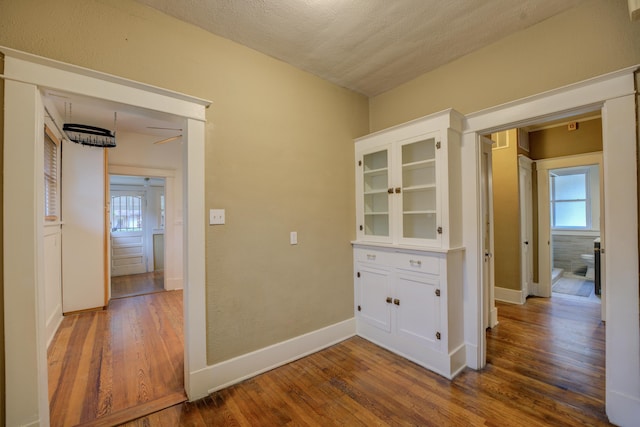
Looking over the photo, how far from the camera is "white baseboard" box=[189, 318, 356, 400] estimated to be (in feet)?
6.80

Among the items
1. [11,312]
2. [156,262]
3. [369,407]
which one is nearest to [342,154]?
[369,407]

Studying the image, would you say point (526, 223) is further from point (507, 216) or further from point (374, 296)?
point (374, 296)

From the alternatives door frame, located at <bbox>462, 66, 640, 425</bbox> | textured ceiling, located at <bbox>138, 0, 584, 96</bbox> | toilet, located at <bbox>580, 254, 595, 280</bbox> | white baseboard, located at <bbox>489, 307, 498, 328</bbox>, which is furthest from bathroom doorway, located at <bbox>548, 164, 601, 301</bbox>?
textured ceiling, located at <bbox>138, 0, 584, 96</bbox>

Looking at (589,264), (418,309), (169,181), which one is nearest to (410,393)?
(418,309)

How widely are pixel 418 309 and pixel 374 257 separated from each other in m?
0.64

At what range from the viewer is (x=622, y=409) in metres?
1.73

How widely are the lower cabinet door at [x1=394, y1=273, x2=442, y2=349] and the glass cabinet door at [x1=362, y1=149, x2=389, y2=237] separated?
23.4 inches

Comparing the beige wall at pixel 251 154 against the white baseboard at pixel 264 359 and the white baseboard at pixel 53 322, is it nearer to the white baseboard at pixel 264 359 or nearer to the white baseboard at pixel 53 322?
the white baseboard at pixel 264 359

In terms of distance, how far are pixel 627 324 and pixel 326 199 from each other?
7.60 ft

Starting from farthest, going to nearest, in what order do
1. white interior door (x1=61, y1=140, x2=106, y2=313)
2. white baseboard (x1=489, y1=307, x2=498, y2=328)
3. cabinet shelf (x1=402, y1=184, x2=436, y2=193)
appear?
1. white interior door (x1=61, y1=140, x2=106, y2=313)
2. white baseboard (x1=489, y1=307, x2=498, y2=328)
3. cabinet shelf (x1=402, y1=184, x2=436, y2=193)

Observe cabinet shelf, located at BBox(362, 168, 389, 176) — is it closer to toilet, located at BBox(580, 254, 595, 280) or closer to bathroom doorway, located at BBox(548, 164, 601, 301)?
bathroom doorway, located at BBox(548, 164, 601, 301)

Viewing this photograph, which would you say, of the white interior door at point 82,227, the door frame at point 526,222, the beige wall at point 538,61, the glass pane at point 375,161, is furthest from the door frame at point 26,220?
the door frame at point 526,222

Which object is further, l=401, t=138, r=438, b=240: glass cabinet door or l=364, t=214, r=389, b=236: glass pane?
l=364, t=214, r=389, b=236: glass pane

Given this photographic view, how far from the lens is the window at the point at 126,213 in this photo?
6.45 meters
